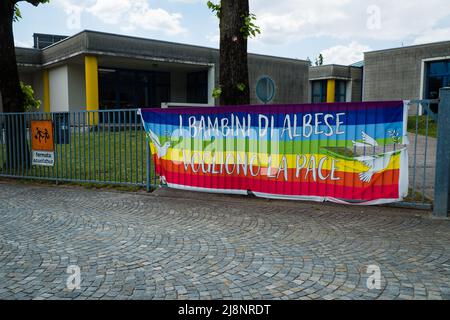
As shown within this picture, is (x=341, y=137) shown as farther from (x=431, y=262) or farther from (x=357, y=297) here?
(x=357, y=297)

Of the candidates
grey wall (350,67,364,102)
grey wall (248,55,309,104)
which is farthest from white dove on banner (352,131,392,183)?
grey wall (350,67,364,102)

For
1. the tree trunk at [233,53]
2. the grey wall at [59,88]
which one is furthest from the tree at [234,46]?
the grey wall at [59,88]

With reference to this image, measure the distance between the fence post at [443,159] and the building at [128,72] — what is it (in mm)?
18314

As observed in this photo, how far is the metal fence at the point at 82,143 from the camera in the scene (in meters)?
8.52

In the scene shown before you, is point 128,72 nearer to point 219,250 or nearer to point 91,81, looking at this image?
point 91,81

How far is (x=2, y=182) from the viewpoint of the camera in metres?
10.1

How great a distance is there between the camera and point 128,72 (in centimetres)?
2766

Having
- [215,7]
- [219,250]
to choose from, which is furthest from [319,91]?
[219,250]

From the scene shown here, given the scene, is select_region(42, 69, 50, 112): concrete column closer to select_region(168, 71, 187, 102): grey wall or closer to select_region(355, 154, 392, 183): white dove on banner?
select_region(168, 71, 187, 102): grey wall

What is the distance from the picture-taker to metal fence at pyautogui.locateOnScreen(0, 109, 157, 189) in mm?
8516

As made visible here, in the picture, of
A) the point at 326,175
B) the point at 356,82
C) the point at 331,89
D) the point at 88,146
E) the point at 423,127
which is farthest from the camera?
the point at 356,82

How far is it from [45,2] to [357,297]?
1287cm

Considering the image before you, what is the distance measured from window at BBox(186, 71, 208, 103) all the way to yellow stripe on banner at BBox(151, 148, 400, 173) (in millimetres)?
20429

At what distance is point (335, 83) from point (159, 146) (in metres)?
34.0
